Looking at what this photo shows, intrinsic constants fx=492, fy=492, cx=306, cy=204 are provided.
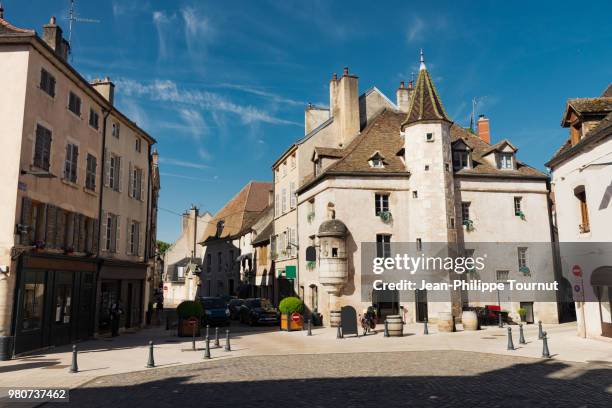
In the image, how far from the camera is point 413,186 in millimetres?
28344

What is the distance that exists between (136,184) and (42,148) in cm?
970

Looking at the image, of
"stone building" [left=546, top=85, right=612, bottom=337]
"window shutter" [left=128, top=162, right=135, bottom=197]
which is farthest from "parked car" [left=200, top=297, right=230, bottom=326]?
"stone building" [left=546, top=85, right=612, bottom=337]

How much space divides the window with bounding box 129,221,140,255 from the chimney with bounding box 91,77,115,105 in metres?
6.59

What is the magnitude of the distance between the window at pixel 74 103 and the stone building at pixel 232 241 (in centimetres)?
2540

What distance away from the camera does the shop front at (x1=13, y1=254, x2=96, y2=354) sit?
15922 millimetres

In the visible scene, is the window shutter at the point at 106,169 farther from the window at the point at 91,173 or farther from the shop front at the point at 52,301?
the shop front at the point at 52,301

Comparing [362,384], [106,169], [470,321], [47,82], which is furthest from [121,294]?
[470,321]

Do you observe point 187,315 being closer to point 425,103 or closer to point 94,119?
point 94,119

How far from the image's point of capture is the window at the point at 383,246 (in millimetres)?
27906

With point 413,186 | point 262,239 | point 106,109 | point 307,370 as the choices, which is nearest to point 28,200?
→ point 106,109

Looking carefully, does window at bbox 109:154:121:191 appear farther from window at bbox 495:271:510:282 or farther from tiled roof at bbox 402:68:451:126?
window at bbox 495:271:510:282

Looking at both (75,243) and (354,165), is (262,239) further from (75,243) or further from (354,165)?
(75,243)

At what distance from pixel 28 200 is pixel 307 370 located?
10.7 meters

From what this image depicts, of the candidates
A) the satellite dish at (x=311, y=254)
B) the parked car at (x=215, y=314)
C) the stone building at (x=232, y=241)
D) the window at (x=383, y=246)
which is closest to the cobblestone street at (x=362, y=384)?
the window at (x=383, y=246)
